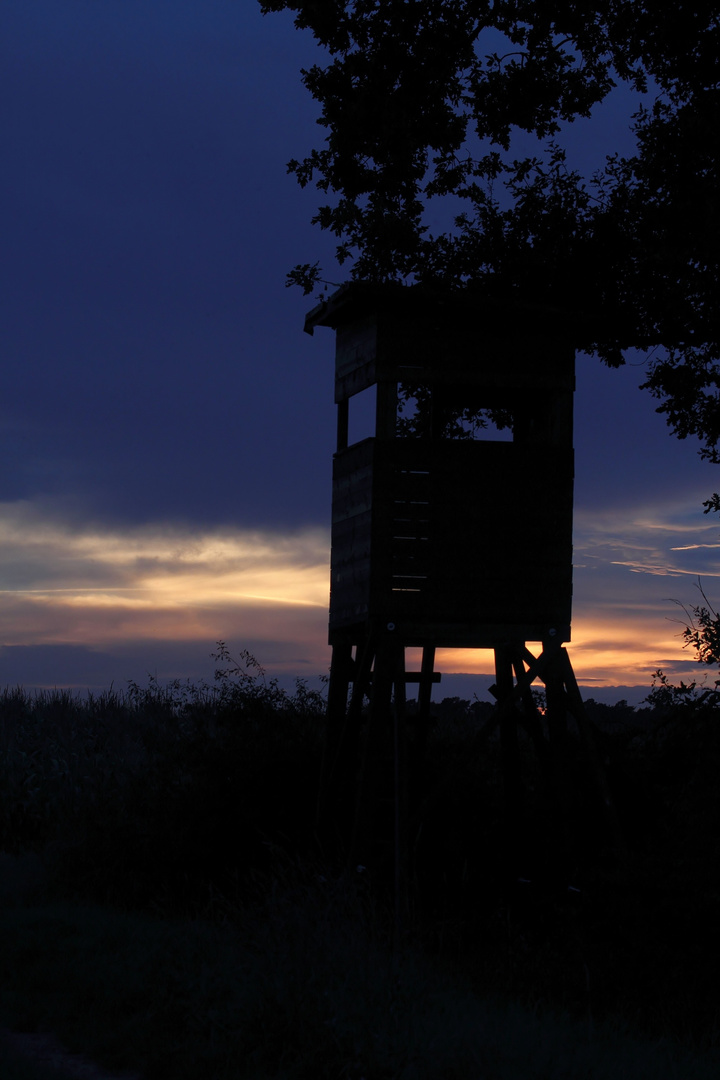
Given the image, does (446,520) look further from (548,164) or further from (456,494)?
(548,164)

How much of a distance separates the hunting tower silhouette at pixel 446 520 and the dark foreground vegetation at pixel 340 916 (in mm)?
1225

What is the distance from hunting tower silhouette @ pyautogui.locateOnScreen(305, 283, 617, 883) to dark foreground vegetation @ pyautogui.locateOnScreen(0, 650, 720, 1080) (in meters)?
1.22

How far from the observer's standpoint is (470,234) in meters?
19.4

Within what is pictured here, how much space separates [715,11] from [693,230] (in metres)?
3.49

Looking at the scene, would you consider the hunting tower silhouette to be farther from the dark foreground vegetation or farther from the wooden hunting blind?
the dark foreground vegetation

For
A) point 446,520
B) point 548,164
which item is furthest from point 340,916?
point 548,164

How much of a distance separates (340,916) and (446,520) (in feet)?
17.6

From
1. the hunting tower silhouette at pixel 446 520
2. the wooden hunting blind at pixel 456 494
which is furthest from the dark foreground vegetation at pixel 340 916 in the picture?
the wooden hunting blind at pixel 456 494

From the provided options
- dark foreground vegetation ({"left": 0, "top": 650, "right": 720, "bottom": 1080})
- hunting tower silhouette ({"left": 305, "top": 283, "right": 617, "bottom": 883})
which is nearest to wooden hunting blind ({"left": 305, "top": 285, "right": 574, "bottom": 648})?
hunting tower silhouette ({"left": 305, "top": 283, "right": 617, "bottom": 883})

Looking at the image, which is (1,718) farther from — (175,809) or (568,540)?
(568,540)

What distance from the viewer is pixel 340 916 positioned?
37.3ft

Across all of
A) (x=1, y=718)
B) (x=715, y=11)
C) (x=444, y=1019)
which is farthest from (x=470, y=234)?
(x=1, y=718)

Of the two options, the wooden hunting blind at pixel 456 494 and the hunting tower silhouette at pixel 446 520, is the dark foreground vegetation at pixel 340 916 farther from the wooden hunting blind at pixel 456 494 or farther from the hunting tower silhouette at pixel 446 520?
the wooden hunting blind at pixel 456 494

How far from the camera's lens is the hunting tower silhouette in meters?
14.5
